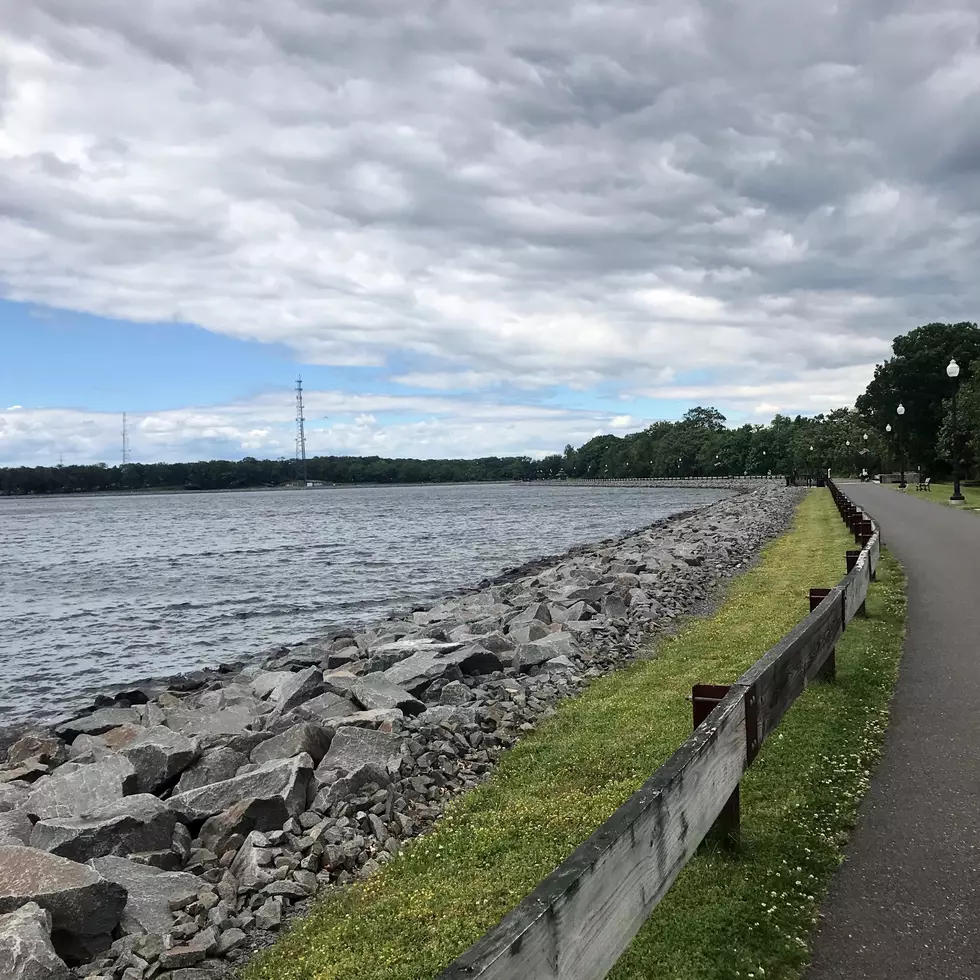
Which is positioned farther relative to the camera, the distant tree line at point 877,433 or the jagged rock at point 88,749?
the distant tree line at point 877,433

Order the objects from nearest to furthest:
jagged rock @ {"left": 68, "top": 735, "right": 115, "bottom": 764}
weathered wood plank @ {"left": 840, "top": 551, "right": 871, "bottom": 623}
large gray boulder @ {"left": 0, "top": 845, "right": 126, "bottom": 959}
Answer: large gray boulder @ {"left": 0, "top": 845, "right": 126, "bottom": 959}, weathered wood plank @ {"left": 840, "top": 551, "right": 871, "bottom": 623}, jagged rock @ {"left": 68, "top": 735, "right": 115, "bottom": 764}

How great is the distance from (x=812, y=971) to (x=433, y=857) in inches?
89.5

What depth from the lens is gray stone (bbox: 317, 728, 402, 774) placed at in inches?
284

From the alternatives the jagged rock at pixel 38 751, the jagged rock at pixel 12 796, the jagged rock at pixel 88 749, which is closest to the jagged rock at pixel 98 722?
the jagged rock at pixel 88 749

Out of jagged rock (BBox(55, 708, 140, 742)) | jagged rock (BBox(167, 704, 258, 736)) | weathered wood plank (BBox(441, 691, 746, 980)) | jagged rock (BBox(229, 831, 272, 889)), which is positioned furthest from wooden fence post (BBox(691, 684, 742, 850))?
Answer: jagged rock (BBox(55, 708, 140, 742))

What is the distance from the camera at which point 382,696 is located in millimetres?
10070

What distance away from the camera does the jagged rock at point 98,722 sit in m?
12.1

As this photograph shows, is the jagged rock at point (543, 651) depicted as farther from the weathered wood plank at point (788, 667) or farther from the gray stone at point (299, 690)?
the weathered wood plank at point (788, 667)

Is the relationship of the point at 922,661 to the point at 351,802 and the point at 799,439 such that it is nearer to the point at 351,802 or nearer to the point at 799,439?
the point at 351,802

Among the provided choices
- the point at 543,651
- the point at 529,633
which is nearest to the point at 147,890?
the point at 543,651

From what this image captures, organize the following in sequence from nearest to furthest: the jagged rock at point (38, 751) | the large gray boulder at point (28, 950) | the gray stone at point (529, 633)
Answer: the large gray boulder at point (28, 950)
the jagged rock at point (38, 751)
the gray stone at point (529, 633)

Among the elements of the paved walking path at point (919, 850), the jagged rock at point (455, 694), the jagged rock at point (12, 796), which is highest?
the paved walking path at point (919, 850)

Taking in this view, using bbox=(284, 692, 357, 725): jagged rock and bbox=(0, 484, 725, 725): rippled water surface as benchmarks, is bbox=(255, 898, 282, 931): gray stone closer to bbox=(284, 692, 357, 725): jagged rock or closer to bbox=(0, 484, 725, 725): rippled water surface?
bbox=(284, 692, 357, 725): jagged rock

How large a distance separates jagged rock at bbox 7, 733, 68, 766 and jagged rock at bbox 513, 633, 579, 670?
5723 mm
